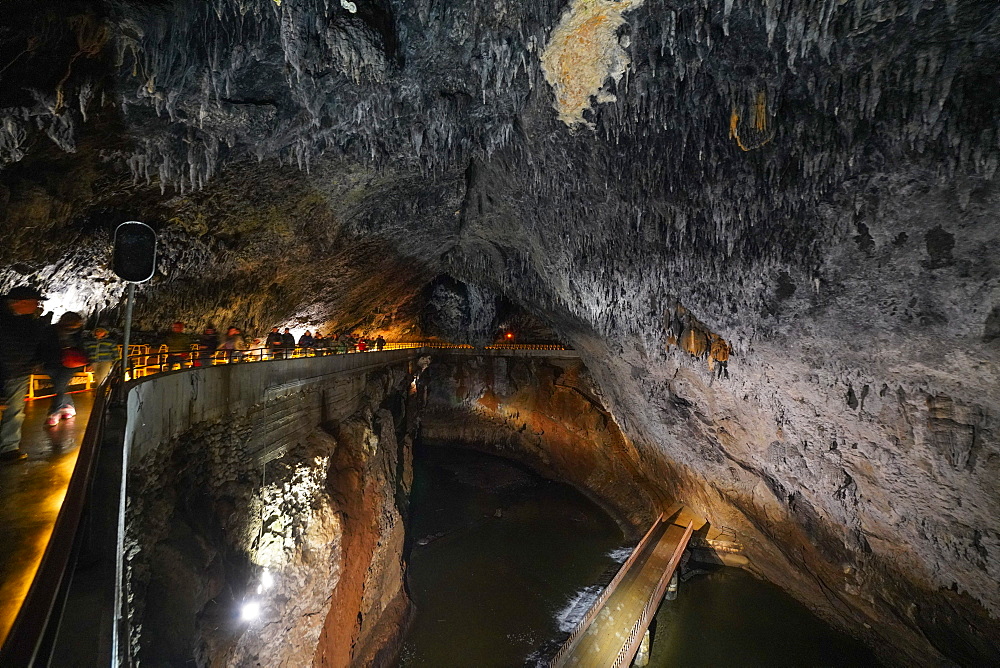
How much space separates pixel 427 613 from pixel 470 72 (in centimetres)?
1567

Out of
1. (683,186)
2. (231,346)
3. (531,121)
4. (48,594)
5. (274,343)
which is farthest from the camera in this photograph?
(274,343)

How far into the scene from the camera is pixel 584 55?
27.0 feet

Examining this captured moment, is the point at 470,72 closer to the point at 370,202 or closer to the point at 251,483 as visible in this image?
the point at 370,202

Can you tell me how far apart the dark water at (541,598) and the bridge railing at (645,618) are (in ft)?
5.61

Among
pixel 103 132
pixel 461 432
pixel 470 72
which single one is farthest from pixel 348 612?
pixel 461 432

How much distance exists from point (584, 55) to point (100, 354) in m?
11.0

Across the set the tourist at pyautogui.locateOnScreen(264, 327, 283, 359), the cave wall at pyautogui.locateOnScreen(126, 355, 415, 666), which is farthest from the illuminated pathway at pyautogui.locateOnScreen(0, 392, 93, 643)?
the tourist at pyautogui.locateOnScreen(264, 327, 283, 359)

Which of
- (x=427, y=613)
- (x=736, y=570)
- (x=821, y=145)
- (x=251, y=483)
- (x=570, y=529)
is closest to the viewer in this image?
(x=821, y=145)

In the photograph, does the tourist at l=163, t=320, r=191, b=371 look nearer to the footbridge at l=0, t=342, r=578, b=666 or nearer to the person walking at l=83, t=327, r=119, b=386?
the footbridge at l=0, t=342, r=578, b=666

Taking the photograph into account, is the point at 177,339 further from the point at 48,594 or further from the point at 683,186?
the point at 683,186

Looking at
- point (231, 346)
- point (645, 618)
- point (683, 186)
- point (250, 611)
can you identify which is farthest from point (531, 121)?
point (645, 618)

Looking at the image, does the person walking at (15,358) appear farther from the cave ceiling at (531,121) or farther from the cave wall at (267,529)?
the cave ceiling at (531,121)

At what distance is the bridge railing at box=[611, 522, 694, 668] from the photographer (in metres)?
11.3

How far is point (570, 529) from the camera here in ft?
70.6
